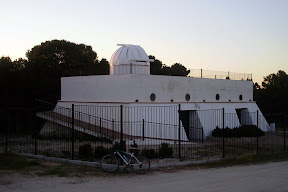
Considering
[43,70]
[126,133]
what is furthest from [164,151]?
[43,70]

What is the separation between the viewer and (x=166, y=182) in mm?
10719

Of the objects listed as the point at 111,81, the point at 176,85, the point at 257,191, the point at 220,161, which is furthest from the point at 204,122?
the point at 257,191

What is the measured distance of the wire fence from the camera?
17312 millimetres

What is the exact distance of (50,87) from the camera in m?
33.9

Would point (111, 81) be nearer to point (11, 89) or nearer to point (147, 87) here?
point (147, 87)

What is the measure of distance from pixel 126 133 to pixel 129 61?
298 inches

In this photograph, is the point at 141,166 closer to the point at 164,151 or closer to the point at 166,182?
the point at 166,182

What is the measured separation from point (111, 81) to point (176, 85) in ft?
18.3

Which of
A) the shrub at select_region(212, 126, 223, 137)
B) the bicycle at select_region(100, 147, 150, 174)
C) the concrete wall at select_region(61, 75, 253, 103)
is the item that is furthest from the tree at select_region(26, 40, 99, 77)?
the bicycle at select_region(100, 147, 150, 174)

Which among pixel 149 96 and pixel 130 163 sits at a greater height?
pixel 149 96

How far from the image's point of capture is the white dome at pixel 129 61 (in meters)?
29.2

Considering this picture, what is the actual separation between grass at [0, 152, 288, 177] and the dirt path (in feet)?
1.96

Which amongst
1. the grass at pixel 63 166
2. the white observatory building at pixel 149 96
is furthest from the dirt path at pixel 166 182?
the white observatory building at pixel 149 96

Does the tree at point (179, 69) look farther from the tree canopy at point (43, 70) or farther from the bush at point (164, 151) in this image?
the bush at point (164, 151)
